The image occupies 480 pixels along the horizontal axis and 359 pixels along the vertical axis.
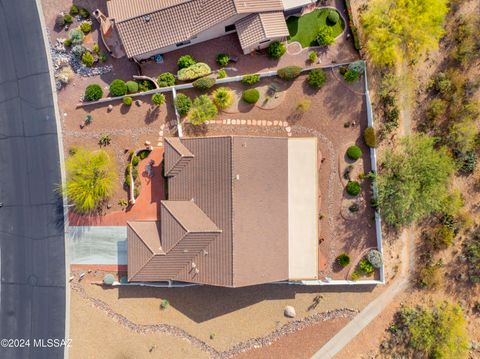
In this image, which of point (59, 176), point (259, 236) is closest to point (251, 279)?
point (259, 236)

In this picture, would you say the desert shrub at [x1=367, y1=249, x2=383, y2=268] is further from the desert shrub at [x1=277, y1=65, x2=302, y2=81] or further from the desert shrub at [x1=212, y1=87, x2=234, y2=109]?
the desert shrub at [x1=212, y1=87, x2=234, y2=109]

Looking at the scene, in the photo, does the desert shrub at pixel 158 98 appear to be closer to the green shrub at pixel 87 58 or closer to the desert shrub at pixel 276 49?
the green shrub at pixel 87 58

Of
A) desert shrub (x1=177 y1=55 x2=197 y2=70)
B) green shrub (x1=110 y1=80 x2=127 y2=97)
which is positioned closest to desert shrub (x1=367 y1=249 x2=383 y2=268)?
desert shrub (x1=177 y1=55 x2=197 y2=70)

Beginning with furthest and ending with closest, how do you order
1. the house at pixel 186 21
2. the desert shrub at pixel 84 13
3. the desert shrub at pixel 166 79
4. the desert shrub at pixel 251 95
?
the desert shrub at pixel 84 13, the desert shrub at pixel 166 79, the desert shrub at pixel 251 95, the house at pixel 186 21

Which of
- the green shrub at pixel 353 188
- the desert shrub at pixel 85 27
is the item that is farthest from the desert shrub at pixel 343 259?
the desert shrub at pixel 85 27

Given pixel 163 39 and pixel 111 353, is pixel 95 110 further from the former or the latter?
pixel 111 353

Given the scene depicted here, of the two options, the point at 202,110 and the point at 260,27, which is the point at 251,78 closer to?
the point at 260,27

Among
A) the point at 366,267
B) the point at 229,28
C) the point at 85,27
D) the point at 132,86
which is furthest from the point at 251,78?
the point at 366,267
